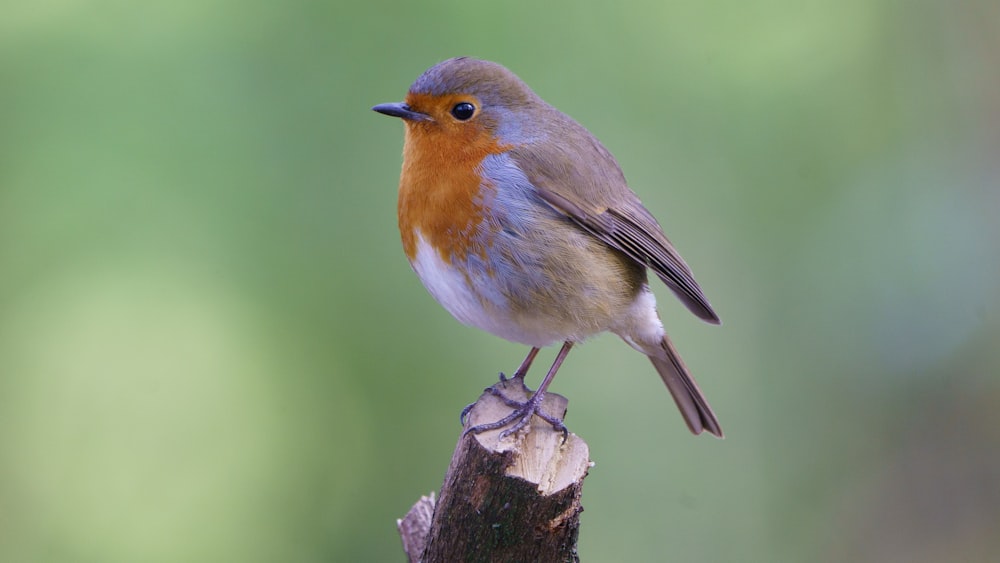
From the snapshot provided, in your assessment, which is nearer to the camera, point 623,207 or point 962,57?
point 623,207

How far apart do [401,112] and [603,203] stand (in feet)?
2.34

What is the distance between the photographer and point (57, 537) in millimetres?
4059

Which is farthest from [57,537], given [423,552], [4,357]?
[423,552]

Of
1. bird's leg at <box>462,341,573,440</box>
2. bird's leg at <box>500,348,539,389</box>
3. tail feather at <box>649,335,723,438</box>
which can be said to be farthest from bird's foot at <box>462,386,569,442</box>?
tail feather at <box>649,335,723,438</box>

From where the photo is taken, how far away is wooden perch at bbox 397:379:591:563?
8.66 ft

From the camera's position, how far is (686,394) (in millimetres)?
3873

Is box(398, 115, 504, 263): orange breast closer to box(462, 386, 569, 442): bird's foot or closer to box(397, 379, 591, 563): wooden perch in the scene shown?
box(462, 386, 569, 442): bird's foot

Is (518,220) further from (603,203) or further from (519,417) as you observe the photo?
(519,417)

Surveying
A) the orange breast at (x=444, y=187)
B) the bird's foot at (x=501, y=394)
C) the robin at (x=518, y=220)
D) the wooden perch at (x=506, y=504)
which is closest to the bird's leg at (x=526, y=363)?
the bird's foot at (x=501, y=394)

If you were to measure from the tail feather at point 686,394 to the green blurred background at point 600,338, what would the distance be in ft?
0.98

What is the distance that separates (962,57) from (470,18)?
251 centimetres

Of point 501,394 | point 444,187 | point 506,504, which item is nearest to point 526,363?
point 501,394

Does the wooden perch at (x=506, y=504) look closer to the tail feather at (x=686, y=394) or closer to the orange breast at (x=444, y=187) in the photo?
the orange breast at (x=444, y=187)

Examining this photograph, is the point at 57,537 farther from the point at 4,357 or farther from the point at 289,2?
the point at 289,2
